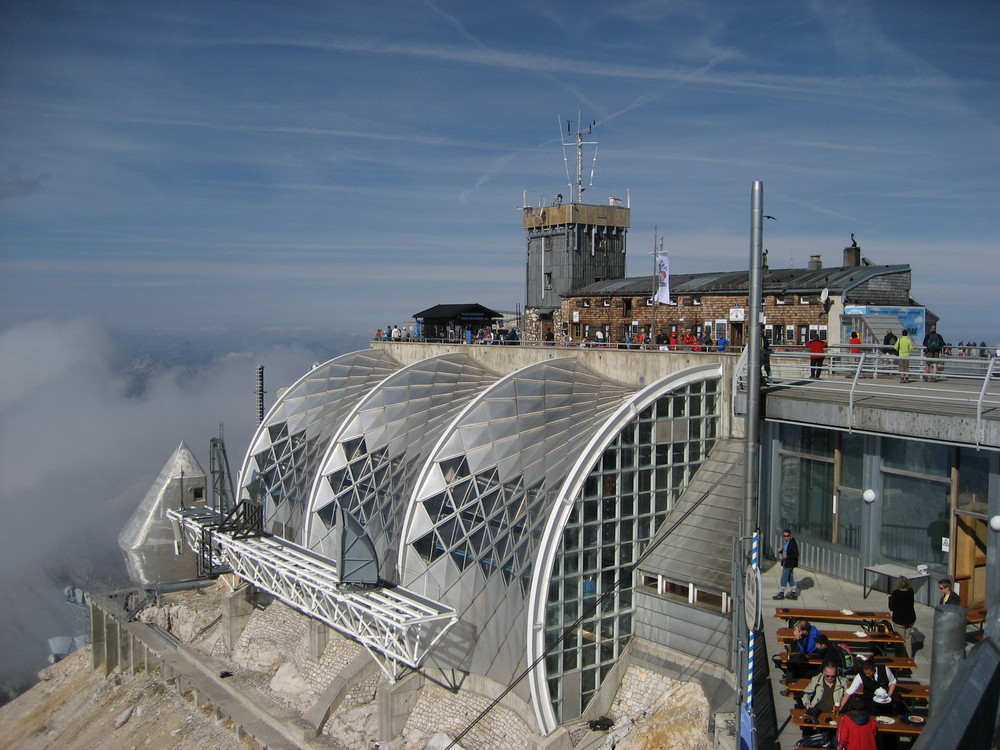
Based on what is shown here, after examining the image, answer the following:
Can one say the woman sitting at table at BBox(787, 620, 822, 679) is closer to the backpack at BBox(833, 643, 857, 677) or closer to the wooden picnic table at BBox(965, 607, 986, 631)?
the backpack at BBox(833, 643, 857, 677)

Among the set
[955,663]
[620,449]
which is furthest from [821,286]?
[955,663]

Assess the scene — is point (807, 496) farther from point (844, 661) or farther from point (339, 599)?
point (339, 599)

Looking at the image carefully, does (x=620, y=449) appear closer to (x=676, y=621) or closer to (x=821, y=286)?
(x=676, y=621)

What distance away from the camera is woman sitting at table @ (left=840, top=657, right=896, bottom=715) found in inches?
420

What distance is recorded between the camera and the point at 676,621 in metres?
19.9

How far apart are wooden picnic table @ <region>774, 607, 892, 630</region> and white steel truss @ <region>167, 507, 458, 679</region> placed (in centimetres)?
971

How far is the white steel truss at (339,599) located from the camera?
21.6 metres

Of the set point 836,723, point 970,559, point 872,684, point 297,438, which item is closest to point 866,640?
point 872,684

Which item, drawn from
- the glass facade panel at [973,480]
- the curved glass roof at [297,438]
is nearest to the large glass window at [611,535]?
the glass facade panel at [973,480]

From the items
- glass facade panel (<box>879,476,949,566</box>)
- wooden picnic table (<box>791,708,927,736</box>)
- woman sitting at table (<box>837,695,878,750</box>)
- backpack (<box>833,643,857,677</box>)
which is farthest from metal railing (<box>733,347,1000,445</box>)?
woman sitting at table (<box>837,695,878,750</box>)

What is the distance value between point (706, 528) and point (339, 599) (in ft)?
34.3

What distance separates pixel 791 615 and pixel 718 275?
2339cm

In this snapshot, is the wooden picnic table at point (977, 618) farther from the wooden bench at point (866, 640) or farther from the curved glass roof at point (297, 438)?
the curved glass roof at point (297, 438)

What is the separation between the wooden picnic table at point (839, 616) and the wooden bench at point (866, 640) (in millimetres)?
524
